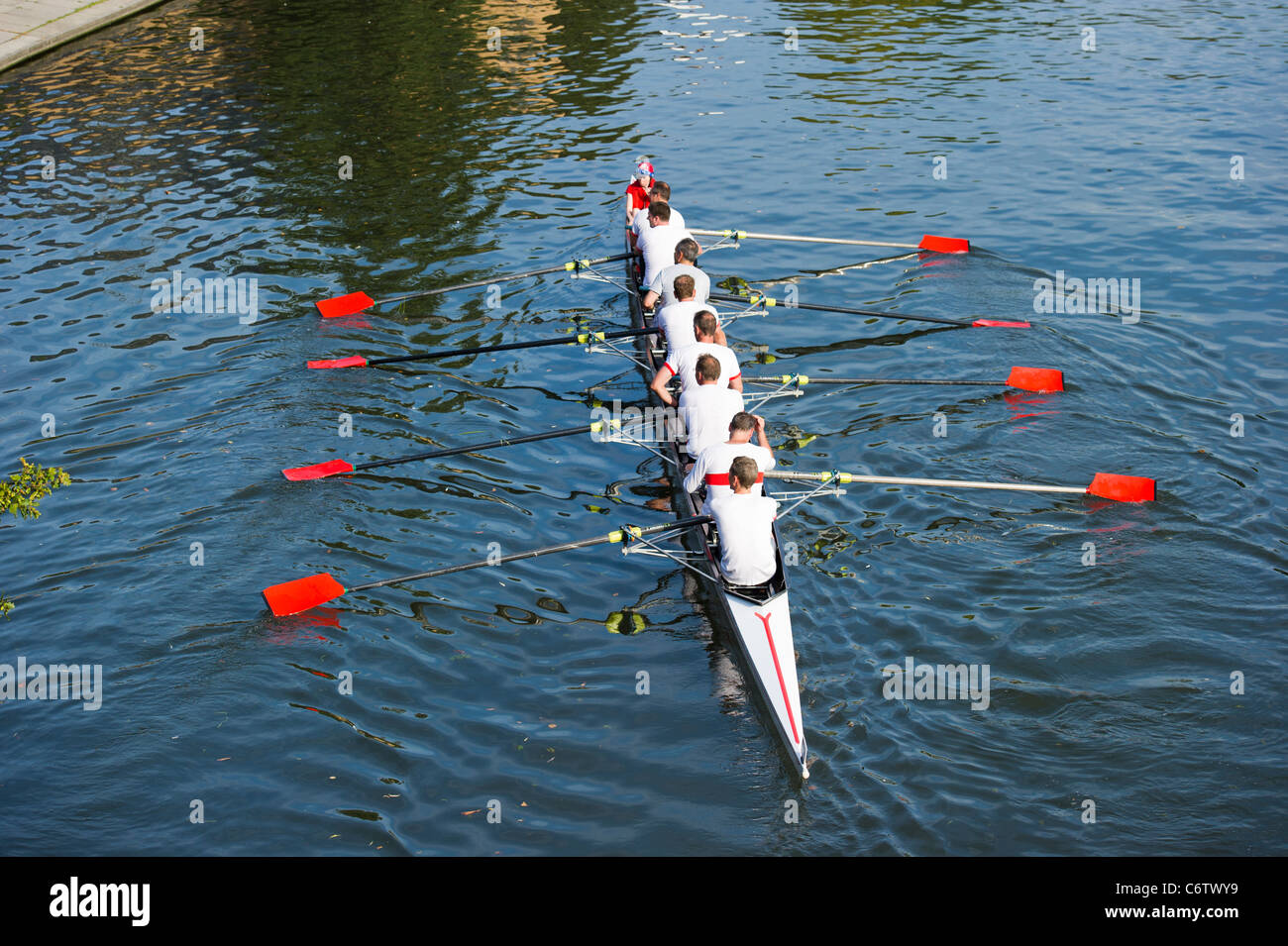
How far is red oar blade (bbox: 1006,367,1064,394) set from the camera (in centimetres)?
1497

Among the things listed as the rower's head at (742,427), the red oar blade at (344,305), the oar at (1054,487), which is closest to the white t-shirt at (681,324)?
the oar at (1054,487)

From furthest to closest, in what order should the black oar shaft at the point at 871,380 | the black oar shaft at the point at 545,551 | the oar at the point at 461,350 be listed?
the oar at the point at 461,350 → the black oar shaft at the point at 871,380 → the black oar shaft at the point at 545,551

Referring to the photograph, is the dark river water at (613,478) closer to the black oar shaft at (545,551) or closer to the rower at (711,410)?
the black oar shaft at (545,551)

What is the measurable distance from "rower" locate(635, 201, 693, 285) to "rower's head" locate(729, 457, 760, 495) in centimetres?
741

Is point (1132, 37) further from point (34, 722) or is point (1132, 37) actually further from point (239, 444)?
point (34, 722)

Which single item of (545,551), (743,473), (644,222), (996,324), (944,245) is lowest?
(545,551)

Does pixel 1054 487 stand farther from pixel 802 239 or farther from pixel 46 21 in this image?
pixel 46 21

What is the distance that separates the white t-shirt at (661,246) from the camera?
17250mm

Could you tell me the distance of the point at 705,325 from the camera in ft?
44.2

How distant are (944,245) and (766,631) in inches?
487

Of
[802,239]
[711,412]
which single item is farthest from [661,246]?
[711,412]

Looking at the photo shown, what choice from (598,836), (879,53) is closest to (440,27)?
(879,53)

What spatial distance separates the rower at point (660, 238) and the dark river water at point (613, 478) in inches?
61.2

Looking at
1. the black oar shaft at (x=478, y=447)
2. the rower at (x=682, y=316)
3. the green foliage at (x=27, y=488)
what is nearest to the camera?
the green foliage at (x=27, y=488)
